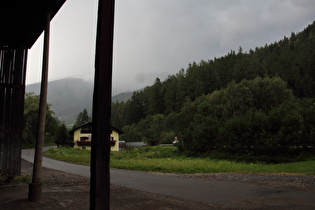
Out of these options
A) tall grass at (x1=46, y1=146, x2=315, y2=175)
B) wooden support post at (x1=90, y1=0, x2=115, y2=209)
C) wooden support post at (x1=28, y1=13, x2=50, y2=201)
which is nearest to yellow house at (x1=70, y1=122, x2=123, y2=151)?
tall grass at (x1=46, y1=146, x2=315, y2=175)

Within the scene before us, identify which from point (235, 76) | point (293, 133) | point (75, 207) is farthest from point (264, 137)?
point (235, 76)

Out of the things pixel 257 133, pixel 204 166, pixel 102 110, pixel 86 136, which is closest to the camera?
pixel 102 110

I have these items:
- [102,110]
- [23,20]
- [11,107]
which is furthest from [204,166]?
[102,110]

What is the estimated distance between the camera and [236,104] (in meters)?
62.7

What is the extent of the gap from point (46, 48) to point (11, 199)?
168 inches

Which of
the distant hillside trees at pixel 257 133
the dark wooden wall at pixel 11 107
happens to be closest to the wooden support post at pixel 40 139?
the dark wooden wall at pixel 11 107

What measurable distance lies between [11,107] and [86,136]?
1978 inches

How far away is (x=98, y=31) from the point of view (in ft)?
12.2

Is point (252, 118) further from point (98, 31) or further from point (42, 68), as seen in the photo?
point (98, 31)

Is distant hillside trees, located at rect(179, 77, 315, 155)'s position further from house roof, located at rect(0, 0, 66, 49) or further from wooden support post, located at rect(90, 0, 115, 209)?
wooden support post, located at rect(90, 0, 115, 209)

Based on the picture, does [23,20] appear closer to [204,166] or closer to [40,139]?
[40,139]

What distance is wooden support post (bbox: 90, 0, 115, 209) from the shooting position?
11.7 ft

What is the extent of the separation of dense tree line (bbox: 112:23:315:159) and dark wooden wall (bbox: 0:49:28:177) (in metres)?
25.5

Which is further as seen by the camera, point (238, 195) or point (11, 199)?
point (238, 195)
